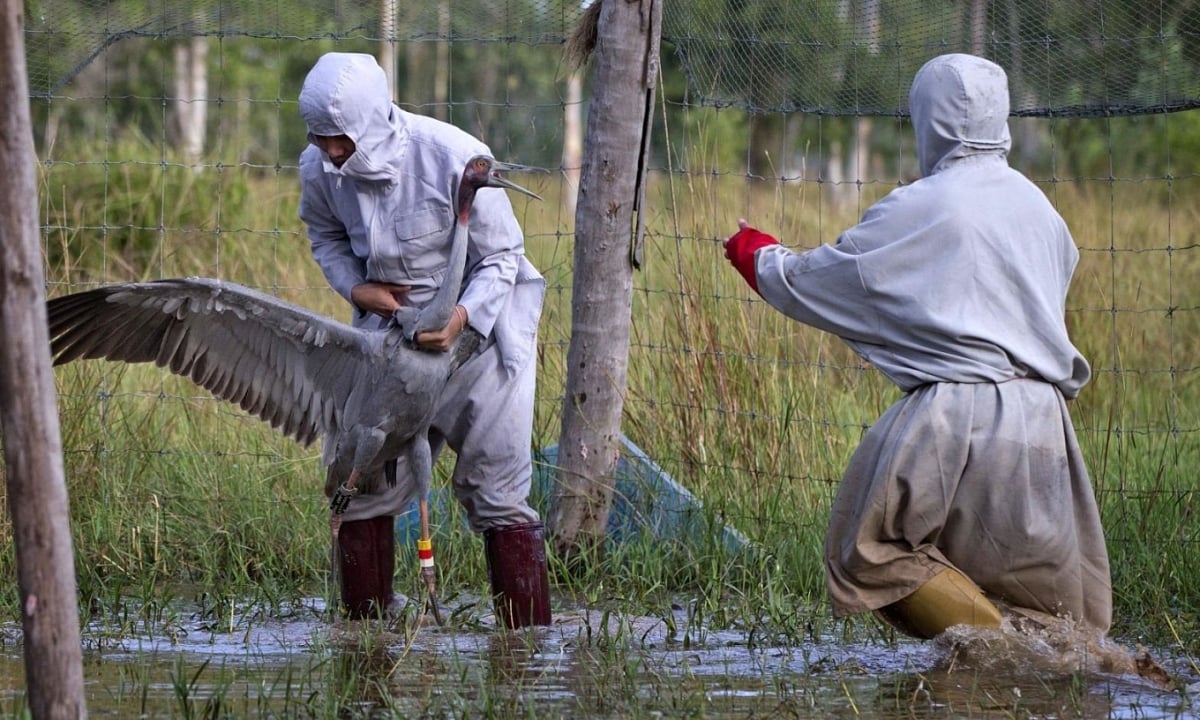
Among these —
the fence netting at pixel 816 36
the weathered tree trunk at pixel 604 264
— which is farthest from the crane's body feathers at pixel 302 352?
the fence netting at pixel 816 36

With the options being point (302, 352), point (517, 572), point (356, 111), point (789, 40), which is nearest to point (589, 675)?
point (517, 572)

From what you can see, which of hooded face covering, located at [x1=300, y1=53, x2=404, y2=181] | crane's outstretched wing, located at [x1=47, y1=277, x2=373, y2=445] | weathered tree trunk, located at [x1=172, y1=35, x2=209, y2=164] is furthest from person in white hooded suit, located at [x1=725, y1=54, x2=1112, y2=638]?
weathered tree trunk, located at [x1=172, y1=35, x2=209, y2=164]

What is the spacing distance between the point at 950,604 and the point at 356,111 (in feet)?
7.78

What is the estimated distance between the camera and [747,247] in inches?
188

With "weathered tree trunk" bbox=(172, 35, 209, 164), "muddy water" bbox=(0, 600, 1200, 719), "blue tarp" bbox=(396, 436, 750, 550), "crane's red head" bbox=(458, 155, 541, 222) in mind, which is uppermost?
"weathered tree trunk" bbox=(172, 35, 209, 164)

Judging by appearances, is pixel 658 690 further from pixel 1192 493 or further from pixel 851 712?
pixel 1192 493

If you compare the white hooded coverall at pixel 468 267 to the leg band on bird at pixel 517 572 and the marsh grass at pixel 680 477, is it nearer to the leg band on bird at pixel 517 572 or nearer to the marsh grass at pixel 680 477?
the leg band on bird at pixel 517 572

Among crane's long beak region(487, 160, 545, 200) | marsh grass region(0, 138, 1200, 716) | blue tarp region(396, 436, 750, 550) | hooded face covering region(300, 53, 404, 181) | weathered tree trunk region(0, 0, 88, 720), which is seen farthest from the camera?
blue tarp region(396, 436, 750, 550)

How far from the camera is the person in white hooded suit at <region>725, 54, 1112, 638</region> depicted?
443 centimetres

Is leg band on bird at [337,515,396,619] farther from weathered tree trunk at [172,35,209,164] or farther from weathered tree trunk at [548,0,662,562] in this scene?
weathered tree trunk at [172,35,209,164]

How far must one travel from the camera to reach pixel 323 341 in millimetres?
5328

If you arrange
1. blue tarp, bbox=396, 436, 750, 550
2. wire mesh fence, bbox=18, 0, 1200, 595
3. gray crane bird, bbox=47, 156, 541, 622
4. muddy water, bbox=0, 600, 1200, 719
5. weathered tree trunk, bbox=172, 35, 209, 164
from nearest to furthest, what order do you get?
muddy water, bbox=0, 600, 1200, 719
gray crane bird, bbox=47, 156, 541, 622
wire mesh fence, bbox=18, 0, 1200, 595
blue tarp, bbox=396, 436, 750, 550
weathered tree trunk, bbox=172, 35, 209, 164

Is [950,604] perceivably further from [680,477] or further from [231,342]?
[231,342]

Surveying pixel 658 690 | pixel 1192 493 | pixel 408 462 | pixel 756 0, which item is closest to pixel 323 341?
pixel 408 462
